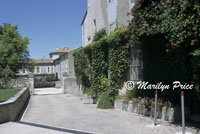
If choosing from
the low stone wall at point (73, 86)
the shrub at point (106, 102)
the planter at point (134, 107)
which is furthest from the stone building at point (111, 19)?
the low stone wall at point (73, 86)

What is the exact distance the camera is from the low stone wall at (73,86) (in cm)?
1912

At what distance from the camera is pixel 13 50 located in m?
34.4

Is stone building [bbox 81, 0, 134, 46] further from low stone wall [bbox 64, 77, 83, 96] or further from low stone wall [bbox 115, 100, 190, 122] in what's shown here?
low stone wall [bbox 115, 100, 190, 122]

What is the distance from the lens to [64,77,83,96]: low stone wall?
19.1 m

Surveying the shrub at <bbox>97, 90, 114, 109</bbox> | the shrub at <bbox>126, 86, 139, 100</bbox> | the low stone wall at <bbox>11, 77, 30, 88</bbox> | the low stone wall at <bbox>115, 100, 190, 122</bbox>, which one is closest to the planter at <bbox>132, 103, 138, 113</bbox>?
the low stone wall at <bbox>115, 100, 190, 122</bbox>

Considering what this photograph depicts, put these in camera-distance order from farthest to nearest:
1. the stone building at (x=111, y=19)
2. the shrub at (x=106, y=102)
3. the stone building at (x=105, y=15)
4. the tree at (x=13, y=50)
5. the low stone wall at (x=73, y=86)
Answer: the tree at (x=13, y=50), the low stone wall at (x=73, y=86), the stone building at (x=105, y=15), the shrub at (x=106, y=102), the stone building at (x=111, y=19)

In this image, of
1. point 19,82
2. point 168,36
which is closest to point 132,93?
point 168,36

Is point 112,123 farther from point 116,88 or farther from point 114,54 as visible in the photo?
point 114,54

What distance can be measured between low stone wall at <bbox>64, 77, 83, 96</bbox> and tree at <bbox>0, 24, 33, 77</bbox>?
12461 millimetres

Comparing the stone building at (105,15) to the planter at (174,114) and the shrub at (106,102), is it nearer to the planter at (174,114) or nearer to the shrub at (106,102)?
the shrub at (106,102)

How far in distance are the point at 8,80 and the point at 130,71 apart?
644 inches

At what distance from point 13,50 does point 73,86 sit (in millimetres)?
18311

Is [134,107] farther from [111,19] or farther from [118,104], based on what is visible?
[111,19]

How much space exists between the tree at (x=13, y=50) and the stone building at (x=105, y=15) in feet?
44.6
